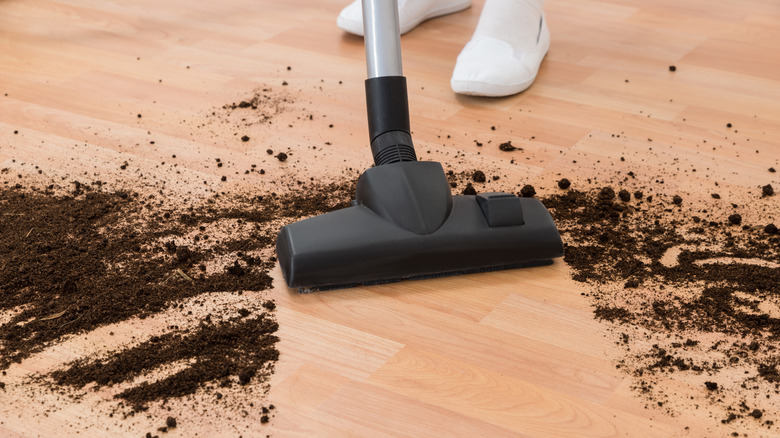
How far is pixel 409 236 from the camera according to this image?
109cm

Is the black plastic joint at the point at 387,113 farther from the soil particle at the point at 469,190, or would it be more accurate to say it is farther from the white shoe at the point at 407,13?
the white shoe at the point at 407,13

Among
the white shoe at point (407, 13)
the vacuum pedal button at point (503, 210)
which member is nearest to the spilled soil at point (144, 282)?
the vacuum pedal button at point (503, 210)

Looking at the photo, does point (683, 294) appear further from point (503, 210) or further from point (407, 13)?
point (407, 13)

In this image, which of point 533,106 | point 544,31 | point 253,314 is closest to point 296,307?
point 253,314

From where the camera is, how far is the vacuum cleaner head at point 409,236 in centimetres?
108

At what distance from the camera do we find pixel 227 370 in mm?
968

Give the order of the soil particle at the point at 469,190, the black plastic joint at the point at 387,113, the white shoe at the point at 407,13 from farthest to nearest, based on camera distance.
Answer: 1. the white shoe at the point at 407,13
2. the soil particle at the point at 469,190
3. the black plastic joint at the point at 387,113

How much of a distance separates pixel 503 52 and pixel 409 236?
2.70 ft

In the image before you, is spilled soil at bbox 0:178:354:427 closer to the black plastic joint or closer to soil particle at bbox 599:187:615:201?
the black plastic joint

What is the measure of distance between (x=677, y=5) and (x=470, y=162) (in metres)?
1.22

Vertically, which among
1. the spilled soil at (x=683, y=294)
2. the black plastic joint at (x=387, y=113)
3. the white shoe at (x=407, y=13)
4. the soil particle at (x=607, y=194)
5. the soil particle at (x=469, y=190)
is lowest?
the spilled soil at (x=683, y=294)

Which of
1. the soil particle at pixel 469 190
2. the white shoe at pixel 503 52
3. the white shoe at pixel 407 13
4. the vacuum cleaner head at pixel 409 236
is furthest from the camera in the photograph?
the white shoe at pixel 407 13

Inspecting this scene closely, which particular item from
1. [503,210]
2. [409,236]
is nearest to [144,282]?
[409,236]

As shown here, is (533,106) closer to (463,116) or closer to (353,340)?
(463,116)
